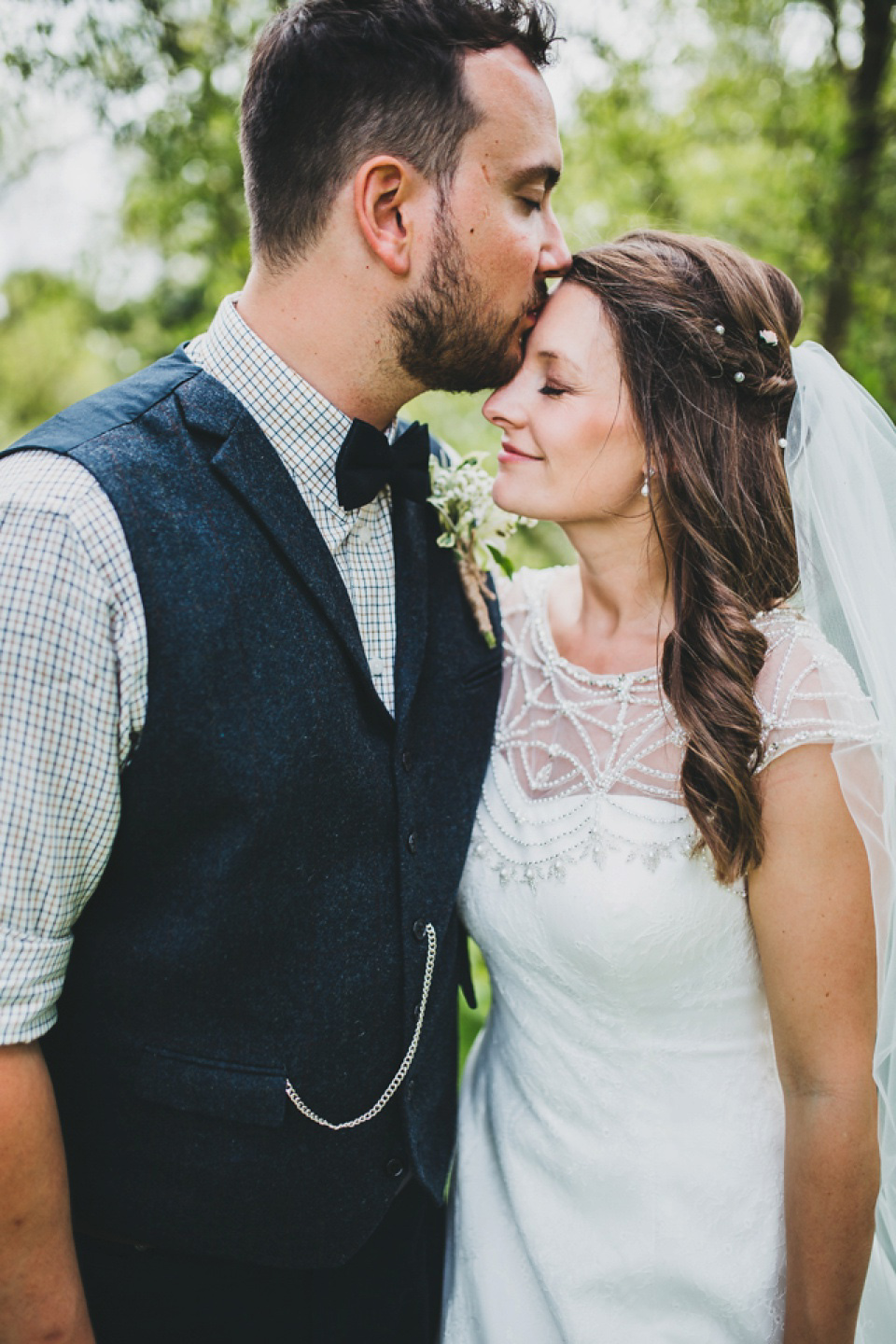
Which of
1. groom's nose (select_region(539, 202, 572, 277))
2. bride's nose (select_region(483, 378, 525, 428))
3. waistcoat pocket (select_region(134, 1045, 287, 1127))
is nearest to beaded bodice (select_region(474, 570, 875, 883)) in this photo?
bride's nose (select_region(483, 378, 525, 428))

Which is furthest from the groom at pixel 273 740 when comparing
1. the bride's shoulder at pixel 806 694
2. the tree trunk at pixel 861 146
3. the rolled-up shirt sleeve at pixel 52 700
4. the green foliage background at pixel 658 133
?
the tree trunk at pixel 861 146

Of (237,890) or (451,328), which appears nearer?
(237,890)

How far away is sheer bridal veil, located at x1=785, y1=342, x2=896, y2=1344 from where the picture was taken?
188 centimetres

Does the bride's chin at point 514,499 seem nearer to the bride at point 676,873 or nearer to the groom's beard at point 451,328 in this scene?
the bride at point 676,873

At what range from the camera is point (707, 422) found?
200cm

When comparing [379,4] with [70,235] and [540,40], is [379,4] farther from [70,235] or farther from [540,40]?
[70,235]

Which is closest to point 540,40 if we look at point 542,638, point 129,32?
point 542,638

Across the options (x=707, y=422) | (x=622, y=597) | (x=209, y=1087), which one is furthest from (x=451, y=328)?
(x=209, y=1087)

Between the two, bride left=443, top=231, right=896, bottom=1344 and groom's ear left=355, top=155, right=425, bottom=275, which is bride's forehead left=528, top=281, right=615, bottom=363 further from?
groom's ear left=355, top=155, right=425, bottom=275

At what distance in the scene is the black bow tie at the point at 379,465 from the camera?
5.74 ft

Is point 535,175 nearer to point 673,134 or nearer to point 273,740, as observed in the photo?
point 273,740

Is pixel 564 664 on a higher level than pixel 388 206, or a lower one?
lower

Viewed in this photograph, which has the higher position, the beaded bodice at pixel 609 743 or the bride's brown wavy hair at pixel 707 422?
the bride's brown wavy hair at pixel 707 422

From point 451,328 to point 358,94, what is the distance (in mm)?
437
